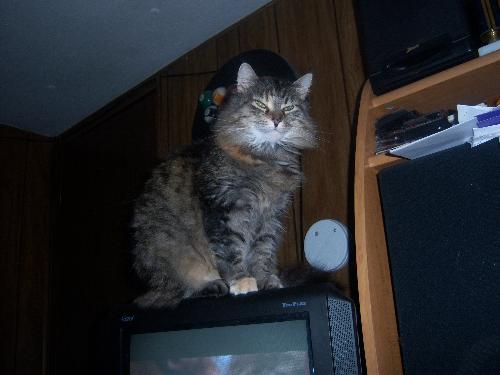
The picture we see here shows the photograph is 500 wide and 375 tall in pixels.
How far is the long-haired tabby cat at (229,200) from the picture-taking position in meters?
1.04

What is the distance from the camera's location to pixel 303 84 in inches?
50.5

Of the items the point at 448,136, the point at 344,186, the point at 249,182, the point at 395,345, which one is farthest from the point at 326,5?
the point at 395,345

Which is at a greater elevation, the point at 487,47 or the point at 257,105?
the point at 257,105

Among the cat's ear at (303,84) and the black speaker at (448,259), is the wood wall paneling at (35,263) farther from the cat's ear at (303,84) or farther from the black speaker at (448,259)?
the black speaker at (448,259)

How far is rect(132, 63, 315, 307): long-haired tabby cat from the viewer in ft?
3.43

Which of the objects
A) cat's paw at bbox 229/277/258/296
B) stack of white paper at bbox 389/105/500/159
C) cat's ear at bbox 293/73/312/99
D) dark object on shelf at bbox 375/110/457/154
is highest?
cat's ear at bbox 293/73/312/99

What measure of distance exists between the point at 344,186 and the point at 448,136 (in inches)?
23.4

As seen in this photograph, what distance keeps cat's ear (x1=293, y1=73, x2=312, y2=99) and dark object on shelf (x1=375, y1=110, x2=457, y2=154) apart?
0.50 m

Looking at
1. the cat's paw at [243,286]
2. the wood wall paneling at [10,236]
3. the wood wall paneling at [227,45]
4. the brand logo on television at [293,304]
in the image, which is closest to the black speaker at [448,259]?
the brand logo on television at [293,304]

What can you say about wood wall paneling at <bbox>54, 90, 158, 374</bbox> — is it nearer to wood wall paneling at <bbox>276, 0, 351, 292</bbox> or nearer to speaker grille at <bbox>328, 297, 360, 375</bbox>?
wood wall paneling at <bbox>276, 0, 351, 292</bbox>

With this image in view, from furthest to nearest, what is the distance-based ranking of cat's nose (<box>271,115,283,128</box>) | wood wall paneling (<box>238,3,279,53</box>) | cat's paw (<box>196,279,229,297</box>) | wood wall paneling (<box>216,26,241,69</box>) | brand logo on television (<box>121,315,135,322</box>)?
wood wall paneling (<box>216,26,241,69</box>) < wood wall paneling (<box>238,3,279,53</box>) < cat's nose (<box>271,115,283,128</box>) < cat's paw (<box>196,279,229,297</box>) < brand logo on television (<box>121,315,135,322</box>)

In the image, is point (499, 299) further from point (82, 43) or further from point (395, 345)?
point (82, 43)

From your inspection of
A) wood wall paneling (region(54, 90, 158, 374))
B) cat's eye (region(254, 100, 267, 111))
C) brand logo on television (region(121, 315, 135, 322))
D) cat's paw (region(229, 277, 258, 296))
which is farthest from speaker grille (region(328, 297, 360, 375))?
wood wall paneling (region(54, 90, 158, 374))

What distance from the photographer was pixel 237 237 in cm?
105
